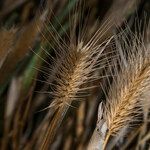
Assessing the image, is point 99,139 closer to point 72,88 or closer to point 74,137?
point 72,88

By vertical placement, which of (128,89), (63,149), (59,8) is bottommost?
(63,149)

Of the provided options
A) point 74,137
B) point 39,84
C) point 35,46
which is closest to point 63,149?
point 74,137

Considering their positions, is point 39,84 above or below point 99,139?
above

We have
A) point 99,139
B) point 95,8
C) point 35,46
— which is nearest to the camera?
point 99,139

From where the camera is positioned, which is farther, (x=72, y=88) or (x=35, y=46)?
(x=35, y=46)

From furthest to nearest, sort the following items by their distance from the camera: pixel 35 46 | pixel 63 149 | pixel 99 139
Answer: pixel 63 149
pixel 35 46
pixel 99 139

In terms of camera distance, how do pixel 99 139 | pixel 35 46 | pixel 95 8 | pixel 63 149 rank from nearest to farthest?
pixel 99 139
pixel 35 46
pixel 63 149
pixel 95 8

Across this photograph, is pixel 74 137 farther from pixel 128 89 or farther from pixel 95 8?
pixel 128 89

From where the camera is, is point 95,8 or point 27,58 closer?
point 27,58

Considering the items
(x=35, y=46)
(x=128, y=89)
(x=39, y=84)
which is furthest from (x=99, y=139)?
(x=39, y=84)
